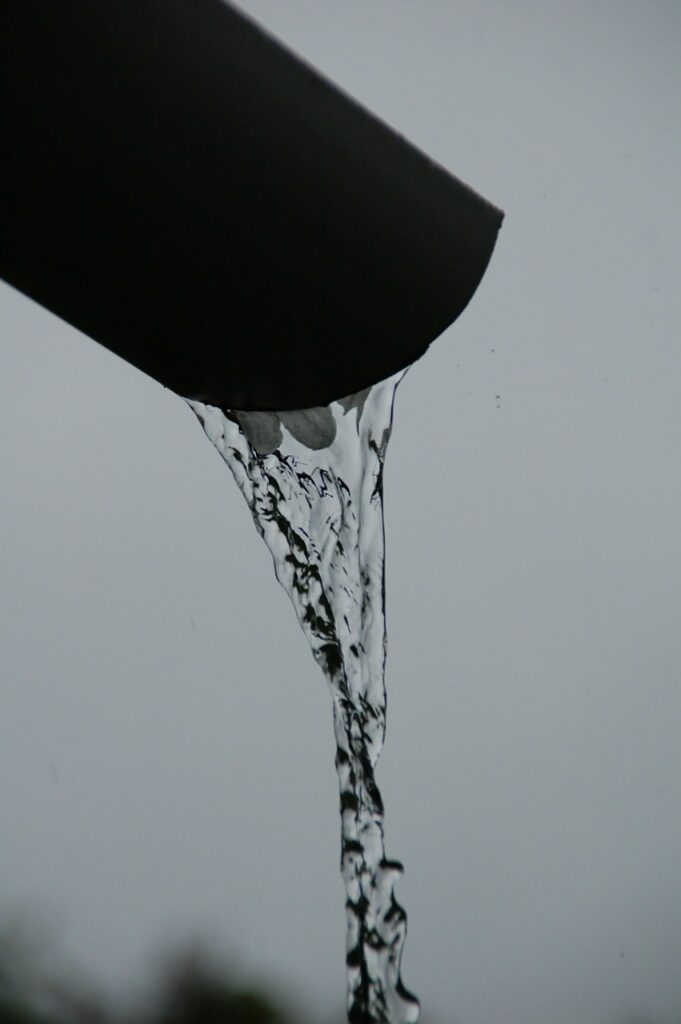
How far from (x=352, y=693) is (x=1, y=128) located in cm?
40

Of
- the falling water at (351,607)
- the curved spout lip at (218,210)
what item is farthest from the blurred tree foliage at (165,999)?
the curved spout lip at (218,210)

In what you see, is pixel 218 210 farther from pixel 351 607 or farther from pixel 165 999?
pixel 165 999

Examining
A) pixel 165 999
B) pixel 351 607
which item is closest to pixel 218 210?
pixel 351 607

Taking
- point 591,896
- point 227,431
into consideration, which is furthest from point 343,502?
point 591,896

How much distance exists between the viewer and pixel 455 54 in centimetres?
137

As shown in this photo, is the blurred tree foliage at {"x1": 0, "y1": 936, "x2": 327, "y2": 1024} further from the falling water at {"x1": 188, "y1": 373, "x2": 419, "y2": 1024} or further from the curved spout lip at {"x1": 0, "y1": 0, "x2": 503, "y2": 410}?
the curved spout lip at {"x1": 0, "y1": 0, "x2": 503, "y2": 410}

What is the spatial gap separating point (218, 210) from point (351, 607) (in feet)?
1.12

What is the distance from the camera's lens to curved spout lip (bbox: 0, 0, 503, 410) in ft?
0.85

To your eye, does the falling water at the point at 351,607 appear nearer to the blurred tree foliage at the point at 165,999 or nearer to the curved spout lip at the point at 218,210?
the curved spout lip at the point at 218,210

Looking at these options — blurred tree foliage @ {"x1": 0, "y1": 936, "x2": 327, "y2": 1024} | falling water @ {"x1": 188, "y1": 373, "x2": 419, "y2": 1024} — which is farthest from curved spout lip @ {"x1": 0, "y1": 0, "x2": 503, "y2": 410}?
blurred tree foliage @ {"x1": 0, "y1": 936, "x2": 327, "y2": 1024}

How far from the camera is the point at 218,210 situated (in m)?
0.29

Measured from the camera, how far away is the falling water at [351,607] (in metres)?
0.54

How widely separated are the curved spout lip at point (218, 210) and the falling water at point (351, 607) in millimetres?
173

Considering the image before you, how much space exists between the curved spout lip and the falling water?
0.17m
